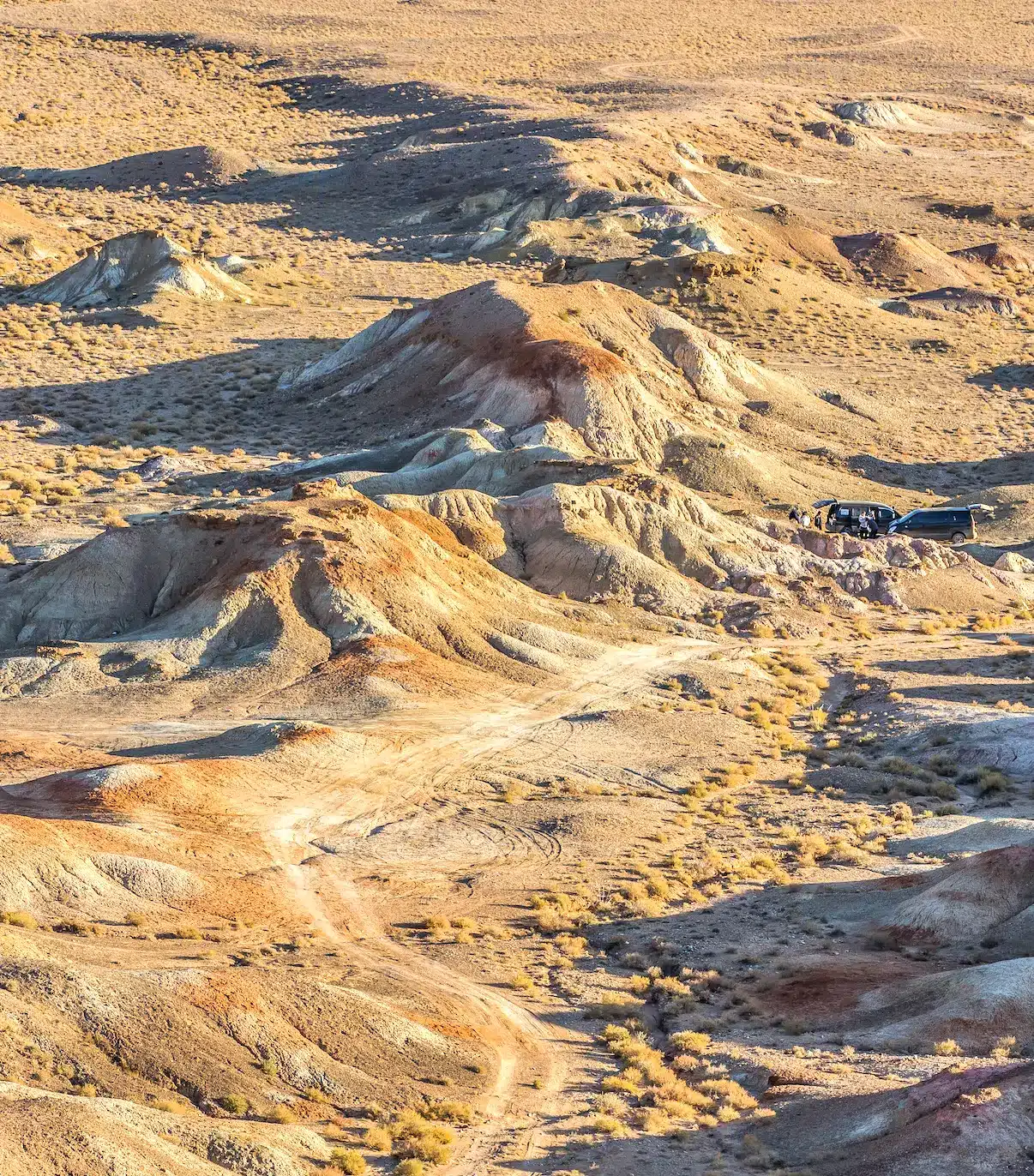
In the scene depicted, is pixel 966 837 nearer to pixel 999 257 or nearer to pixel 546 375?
pixel 546 375

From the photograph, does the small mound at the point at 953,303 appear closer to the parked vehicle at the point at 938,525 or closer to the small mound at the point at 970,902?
the parked vehicle at the point at 938,525

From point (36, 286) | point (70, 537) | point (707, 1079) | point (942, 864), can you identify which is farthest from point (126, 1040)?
point (36, 286)

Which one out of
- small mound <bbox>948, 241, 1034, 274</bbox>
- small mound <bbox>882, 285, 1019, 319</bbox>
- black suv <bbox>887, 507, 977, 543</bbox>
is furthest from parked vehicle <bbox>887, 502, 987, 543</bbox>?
→ small mound <bbox>948, 241, 1034, 274</bbox>

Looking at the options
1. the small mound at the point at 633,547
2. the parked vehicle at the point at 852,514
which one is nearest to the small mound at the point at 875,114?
the parked vehicle at the point at 852,514

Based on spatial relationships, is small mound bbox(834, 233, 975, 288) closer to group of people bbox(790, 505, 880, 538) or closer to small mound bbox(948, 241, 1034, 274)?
small mound bbox(948, 241, 1034, 274)

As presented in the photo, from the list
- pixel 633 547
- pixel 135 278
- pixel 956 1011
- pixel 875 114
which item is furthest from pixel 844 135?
pixel 956 1011

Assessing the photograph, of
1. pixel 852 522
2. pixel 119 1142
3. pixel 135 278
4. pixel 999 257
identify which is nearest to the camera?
pixel 119 1142
